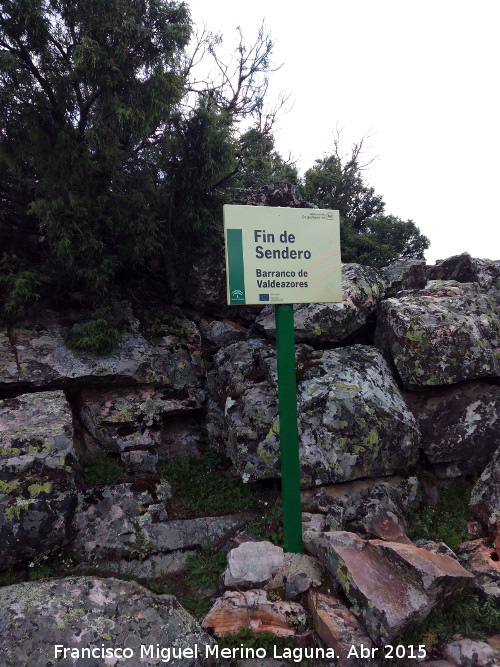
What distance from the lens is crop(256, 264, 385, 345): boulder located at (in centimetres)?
786

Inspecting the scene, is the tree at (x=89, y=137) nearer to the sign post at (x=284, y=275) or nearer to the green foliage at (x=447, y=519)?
the sign post at (x=284, y=275)

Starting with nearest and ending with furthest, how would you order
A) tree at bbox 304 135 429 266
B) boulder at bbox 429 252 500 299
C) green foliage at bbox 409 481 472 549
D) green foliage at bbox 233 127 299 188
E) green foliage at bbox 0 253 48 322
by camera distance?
green foliage at bbox 409 481 472 549
green foliage at bbox 0 253 48 322
boulder at bbox 429 252 500 299
green foliage at bbox 233 127 299 188
tree at bbox 304 135 429 266

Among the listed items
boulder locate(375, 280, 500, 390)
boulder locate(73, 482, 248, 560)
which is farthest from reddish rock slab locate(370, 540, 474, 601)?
boulder locate(375, 280, 500, 390)

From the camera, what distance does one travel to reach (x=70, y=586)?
15.0 feet

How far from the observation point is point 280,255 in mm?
5289

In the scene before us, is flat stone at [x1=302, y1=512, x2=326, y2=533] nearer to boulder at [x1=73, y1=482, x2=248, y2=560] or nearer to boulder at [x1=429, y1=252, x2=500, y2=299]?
boulder at [x1=73, y1=482, x2=248, y2=560]

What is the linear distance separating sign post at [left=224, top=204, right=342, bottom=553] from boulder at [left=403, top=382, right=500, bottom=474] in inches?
121

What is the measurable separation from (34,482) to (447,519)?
5754 millimetres

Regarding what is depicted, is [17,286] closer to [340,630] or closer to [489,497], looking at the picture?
[340,630]

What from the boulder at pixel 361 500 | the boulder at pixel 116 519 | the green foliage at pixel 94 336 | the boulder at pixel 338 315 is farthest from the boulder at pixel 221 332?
the boulder at pixel 361 500

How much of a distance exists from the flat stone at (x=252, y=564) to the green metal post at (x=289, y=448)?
26cm

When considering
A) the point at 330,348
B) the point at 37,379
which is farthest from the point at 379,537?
the point at 37,379

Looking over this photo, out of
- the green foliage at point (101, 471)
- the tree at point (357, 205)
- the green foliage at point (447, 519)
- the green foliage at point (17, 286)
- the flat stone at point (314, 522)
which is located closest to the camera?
the flat stone at point (314, 522)

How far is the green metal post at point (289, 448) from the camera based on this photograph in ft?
17.0
